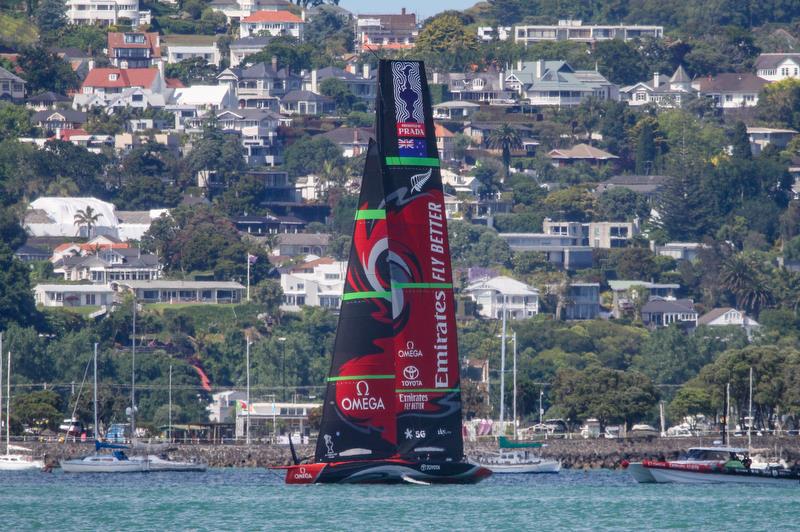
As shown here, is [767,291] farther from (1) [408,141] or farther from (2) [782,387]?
(1) [408,141]

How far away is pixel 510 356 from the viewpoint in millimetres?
151625

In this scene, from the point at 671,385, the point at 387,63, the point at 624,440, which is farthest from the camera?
the point at 671,385

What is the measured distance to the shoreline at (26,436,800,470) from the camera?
104438mm

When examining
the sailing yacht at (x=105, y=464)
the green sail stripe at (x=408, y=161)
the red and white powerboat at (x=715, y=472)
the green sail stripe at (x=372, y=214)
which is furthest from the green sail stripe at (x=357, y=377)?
the sailing yacht at (x=105, y=464)

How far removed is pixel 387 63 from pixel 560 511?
13.8 meters

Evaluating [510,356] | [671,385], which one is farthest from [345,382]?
[510,356]

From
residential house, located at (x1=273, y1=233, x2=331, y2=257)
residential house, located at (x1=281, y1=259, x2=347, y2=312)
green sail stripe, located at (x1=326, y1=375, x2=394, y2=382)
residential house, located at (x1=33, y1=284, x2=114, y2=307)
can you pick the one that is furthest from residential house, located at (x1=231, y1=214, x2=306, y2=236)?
green sail stripe, located at (x1=326, y1=375, x2=394, y2=382)

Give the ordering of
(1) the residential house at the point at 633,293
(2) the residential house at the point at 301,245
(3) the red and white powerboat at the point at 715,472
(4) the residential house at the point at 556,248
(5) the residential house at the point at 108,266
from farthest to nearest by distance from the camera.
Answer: (4) the residential house at the point at 556,248
(2) the residential house at the point at 301,245
(1) the residential house at the point at 633,293
(5) the residential house at the point at 108,266
(3) the red and white powerboat at the point at 715,472

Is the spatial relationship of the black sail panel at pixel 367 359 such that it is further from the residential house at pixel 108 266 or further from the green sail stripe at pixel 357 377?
the residential house at pixel 108 266

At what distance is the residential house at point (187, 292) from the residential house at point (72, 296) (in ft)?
11.0

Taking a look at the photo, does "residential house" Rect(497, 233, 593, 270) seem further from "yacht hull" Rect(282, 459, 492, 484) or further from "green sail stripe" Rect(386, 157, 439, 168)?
"green sail stripe" Rect(386, 157, 439, 168)

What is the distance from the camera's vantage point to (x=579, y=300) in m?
180

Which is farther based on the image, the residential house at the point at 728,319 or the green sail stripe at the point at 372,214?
the residential house at the point at 728,319

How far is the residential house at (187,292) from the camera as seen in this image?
16812 cm
